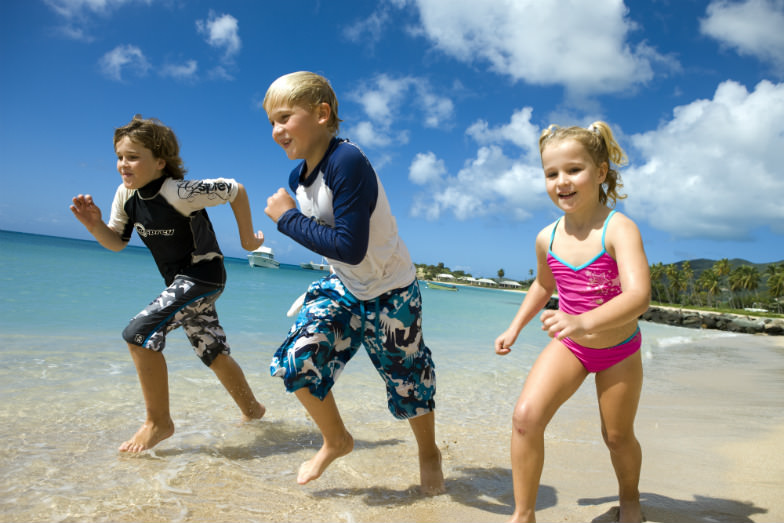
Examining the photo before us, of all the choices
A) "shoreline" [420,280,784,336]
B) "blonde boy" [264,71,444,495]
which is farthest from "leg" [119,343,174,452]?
"shoreline" [420,280,784,336]

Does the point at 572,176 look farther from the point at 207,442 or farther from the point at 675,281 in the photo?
the point at 675,281

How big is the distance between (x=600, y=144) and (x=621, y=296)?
2.64ft

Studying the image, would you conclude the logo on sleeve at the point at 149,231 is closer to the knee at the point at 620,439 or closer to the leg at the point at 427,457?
the leg at the point at 427,457

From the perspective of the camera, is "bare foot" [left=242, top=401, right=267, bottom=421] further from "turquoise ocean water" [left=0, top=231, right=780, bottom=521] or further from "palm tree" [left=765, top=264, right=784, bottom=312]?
"palm tree" [left=765, top=264, right=784, bottom=312]

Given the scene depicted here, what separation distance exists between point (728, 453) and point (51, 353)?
600cm

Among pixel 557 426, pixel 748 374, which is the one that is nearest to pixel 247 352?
pixel 557 426

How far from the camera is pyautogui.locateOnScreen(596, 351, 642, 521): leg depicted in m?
2.16

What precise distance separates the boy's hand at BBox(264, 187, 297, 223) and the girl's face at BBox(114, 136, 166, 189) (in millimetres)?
1168

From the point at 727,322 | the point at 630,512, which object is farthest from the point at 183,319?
the point at 727,322

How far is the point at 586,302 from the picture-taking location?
221 centimetres

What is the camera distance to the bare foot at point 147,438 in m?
2.96

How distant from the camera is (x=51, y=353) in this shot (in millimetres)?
5320

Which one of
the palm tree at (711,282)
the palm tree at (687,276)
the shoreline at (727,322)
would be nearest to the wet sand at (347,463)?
the shoreline at (727,322)

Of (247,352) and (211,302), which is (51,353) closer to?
(247,352)
